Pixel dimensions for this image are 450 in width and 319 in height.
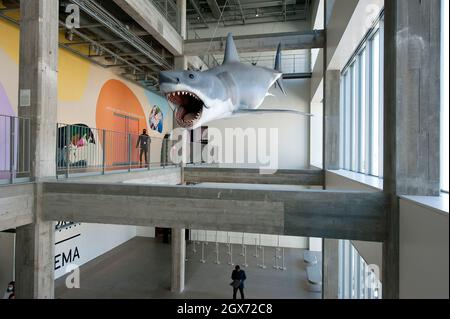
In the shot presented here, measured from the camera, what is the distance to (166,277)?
1169 centimetres

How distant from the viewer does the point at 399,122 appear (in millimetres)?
3498

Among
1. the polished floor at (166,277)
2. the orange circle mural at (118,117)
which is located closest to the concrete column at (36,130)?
the polished floor at (166,277)

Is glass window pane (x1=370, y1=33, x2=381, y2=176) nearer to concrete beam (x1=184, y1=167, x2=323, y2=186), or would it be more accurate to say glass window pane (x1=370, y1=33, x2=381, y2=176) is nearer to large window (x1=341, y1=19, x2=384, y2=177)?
large window (x1=341, y1=19, x2=384, y2=177)

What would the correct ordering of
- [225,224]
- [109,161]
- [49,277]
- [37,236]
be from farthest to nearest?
[109,161] < [49,277] < [37,236] < [225,224]

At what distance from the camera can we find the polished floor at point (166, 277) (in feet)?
33.7

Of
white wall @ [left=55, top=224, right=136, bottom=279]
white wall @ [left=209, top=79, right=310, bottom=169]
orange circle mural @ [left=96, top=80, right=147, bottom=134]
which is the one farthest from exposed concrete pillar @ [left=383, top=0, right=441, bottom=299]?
white wall @ [left=209, top=79, right=310, bottom=169]

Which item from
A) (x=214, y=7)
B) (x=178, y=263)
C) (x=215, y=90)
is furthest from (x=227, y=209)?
(x=214, y=7)

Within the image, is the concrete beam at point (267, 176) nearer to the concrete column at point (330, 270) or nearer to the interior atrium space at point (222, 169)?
the interior atrium space at point (222, 169)

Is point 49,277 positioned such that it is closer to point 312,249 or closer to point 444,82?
point 444,82

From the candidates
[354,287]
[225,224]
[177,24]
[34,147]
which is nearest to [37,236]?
[34,147]

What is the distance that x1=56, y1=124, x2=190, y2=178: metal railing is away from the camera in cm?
755

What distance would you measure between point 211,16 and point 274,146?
8204 mm

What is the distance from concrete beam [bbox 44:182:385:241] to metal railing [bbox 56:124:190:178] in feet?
3.95

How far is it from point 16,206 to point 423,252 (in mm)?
5490
